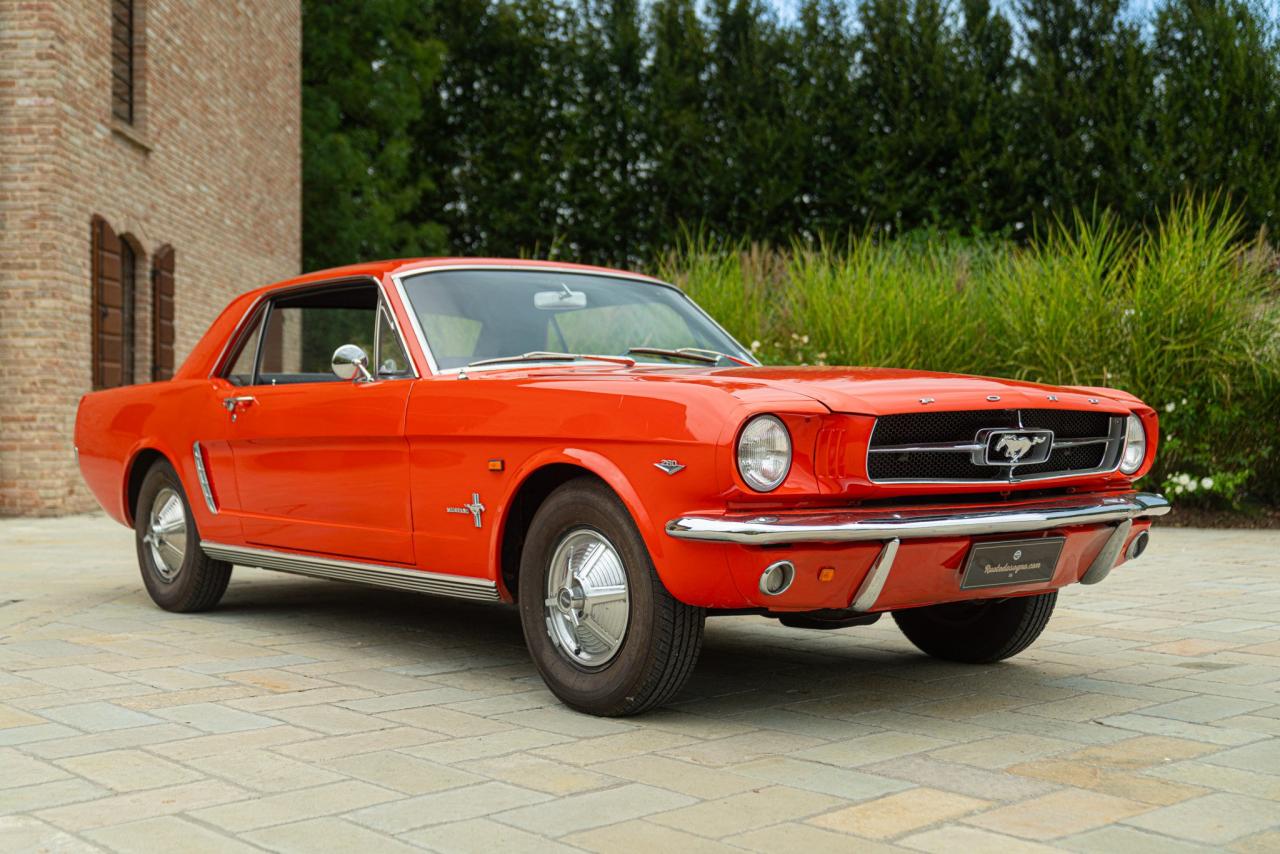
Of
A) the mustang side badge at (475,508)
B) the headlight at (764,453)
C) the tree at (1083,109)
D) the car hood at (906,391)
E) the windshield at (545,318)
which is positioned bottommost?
the mustang side badge at (475,508)

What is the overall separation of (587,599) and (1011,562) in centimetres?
133

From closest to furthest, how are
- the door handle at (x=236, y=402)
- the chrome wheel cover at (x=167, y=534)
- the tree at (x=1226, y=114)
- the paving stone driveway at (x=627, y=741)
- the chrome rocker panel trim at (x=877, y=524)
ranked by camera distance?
the paving stone driveway at (x=627, y=741) → the chrome rocker panel trim at (x=877, y=524) → the door handle at (x=236, y=402) → the chrome wheel cover at (x=167, y=534) → the tree at (x=1226, y=114)

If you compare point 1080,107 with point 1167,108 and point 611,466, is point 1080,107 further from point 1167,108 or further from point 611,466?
point 611,466

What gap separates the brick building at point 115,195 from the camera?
1307 cm

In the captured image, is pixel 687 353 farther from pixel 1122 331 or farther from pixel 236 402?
pixel 1122 331

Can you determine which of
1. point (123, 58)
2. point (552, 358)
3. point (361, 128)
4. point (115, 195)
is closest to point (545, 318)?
point (552, 358)

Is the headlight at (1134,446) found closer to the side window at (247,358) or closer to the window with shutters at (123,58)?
the side window at (247,358)

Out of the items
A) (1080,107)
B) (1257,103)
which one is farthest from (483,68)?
(1257,103)

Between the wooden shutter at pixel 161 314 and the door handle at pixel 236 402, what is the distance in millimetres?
9795

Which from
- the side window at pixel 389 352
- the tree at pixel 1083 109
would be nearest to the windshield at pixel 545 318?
the side window at pixel 389 352

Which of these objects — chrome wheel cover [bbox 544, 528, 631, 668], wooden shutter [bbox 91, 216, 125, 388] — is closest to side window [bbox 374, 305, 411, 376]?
chrome wheel cover [bbox 544, 528, 631, 668]

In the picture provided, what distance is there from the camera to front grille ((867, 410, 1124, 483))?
178 inches

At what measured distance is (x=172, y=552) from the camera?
7172 mm

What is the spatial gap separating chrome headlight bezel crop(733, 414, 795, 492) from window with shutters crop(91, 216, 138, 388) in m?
11.2
